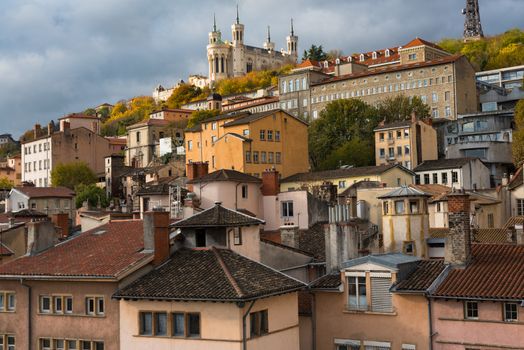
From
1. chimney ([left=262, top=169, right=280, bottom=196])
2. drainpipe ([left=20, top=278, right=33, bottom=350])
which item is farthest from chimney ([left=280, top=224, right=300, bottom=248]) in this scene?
drainpipe ([left=20, top=278, right=33, bottom=350])

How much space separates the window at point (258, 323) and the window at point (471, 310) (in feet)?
23.4

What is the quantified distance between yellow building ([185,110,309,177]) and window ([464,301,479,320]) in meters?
45.4

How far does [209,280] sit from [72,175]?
83.8 metres

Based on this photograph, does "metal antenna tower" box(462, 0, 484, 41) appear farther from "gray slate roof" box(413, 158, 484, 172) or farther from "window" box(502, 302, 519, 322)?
"window" box(502, 302, 519, 322)

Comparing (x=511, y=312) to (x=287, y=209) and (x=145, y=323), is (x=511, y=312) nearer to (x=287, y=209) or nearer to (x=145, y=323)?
(x=145, y=323)

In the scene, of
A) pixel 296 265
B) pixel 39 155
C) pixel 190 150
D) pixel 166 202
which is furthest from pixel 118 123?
pixel 296 265

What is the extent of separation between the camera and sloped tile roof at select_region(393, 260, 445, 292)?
28625 millimetres

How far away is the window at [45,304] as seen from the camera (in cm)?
3086

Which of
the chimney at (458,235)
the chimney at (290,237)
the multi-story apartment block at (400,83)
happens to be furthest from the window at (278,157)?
the chimney at (458,235)

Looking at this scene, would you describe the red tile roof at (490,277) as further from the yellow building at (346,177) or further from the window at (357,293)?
the yellow building at (346,177)

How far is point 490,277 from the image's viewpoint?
90.6 feet

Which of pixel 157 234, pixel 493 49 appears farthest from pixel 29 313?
pixel 493 49

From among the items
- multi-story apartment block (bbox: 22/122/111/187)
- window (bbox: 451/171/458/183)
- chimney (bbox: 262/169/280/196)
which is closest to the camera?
chimney (bbox: 262/169/280/196)

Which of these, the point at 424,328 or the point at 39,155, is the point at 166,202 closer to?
the point at 424,328
